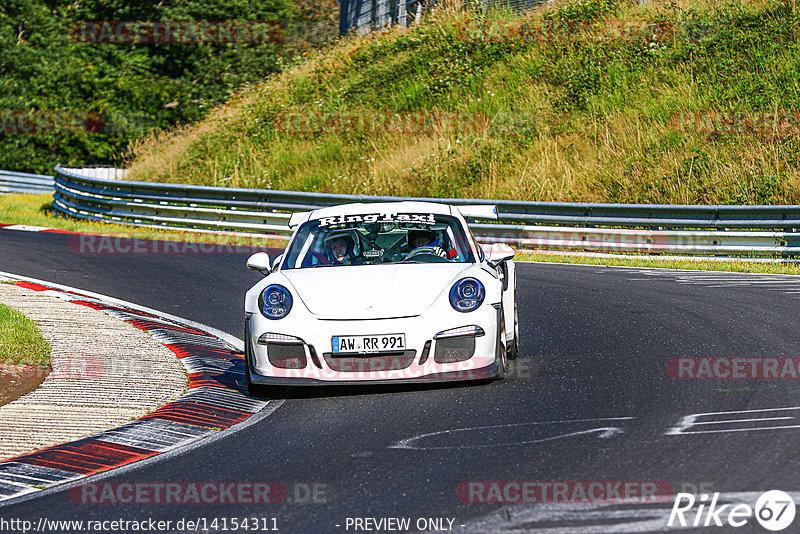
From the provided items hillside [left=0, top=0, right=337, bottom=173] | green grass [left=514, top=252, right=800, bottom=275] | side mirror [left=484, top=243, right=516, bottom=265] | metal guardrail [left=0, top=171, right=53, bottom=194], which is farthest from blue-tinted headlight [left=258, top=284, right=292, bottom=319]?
metal guardrail [left=0, top=171, right=53, bottom=194]

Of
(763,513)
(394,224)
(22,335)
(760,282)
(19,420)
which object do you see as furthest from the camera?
(760,282)

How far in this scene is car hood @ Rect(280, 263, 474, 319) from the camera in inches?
294

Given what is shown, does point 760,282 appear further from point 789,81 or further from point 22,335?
point 789,81

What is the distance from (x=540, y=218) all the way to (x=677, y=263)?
287cm

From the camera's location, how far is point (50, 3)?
47500mm

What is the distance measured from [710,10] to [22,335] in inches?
883

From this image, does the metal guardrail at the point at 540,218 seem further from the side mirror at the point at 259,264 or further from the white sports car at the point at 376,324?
the side mirror at the point at 259,264

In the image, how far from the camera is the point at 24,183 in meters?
36.7

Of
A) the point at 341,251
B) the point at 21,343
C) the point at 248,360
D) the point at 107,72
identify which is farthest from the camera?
the point at 107,72

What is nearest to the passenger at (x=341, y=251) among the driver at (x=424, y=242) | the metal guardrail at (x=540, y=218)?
the driver at (x=424, y=242)

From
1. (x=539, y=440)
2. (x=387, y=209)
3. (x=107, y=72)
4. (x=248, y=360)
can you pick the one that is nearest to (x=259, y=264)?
(x=248, y=360)

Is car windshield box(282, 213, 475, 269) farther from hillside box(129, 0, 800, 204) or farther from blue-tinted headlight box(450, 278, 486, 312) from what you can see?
hillside box(129, 0, 800, 204)

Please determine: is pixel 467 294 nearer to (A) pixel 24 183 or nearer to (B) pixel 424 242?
(B) pixel 424 242

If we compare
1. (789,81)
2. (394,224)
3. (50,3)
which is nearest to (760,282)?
(394,224)
